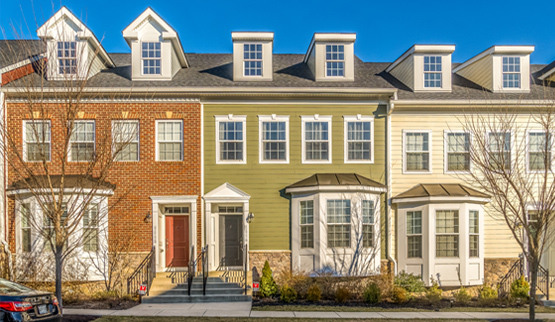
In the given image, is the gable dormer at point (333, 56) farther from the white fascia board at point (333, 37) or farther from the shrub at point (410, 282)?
the shrub at point (410, 282)

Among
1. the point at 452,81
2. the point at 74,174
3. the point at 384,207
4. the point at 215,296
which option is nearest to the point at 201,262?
the point at 215,296

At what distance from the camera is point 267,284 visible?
1414cm

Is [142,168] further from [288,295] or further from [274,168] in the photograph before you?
[288,295]

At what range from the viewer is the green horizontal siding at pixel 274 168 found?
15.6 meters

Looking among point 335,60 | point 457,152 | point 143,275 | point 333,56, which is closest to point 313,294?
point 143,275

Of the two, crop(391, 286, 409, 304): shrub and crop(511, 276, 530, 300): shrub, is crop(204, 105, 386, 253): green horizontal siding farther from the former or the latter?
crop(511, 276, 530, 300): shrub

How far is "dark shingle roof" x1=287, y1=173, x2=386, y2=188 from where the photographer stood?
49.5ft

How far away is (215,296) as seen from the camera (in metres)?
13.7

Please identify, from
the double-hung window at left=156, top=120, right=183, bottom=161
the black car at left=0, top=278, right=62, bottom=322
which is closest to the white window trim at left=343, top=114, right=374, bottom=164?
the double-hung window at left=156, top=120, right=183, bottom=161

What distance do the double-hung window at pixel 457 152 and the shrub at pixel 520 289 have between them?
13.9 feet

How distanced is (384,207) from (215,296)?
6.75 m

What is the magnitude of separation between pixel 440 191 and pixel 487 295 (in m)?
A: 3.73

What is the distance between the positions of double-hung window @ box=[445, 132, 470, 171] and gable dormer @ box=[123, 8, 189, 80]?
10.7 meters

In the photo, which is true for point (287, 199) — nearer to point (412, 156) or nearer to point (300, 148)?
point (300, 148)
